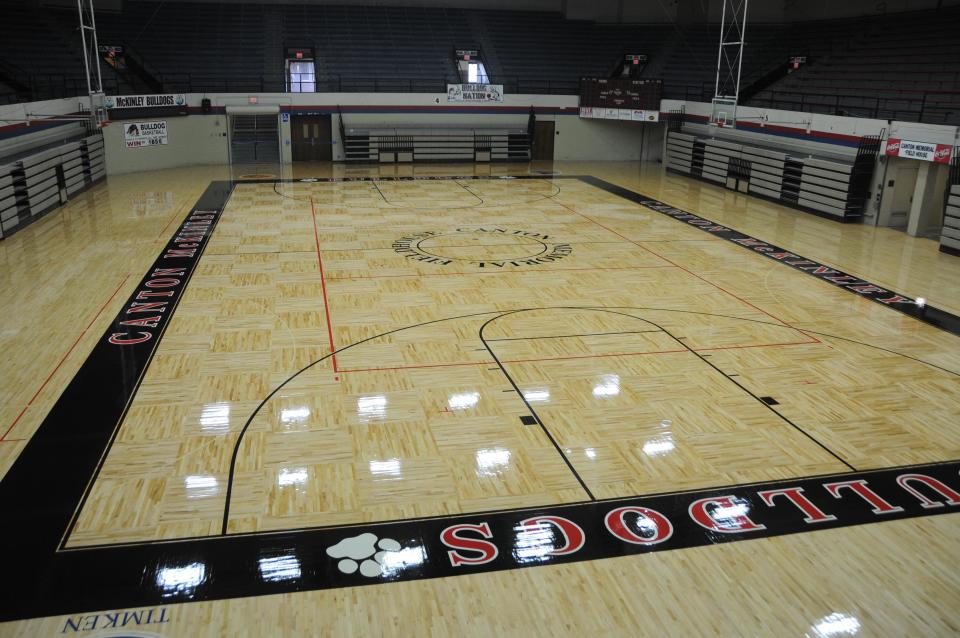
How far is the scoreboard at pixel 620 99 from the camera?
87.7ft

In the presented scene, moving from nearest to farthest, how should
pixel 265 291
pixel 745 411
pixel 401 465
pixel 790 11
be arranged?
pixel 401 465, pixel 745 411, pixel 265 291, pixel 790 11

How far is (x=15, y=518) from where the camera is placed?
233 inches

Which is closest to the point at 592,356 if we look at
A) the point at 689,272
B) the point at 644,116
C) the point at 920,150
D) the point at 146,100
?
the point at 689,272

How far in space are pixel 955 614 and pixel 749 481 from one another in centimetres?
186

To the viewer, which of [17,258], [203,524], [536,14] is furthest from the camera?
[536,14]

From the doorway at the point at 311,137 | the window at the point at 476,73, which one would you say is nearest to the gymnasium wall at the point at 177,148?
the doorway at the point at 311,137

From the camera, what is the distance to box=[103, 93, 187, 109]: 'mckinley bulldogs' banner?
2167 cm

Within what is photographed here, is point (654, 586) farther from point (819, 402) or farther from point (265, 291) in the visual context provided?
point (265, 291)

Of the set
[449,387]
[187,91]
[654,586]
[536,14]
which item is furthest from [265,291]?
[536,14]

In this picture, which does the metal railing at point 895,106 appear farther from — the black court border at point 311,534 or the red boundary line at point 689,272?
the black court border at point 311,534

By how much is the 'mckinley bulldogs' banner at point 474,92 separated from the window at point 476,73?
184cm

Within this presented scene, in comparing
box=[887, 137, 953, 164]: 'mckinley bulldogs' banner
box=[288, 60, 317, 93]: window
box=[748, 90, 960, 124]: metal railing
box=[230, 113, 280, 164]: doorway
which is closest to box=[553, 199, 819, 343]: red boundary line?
box=[887, 137, 953, 164]: 'mckinley bulldogs' banner

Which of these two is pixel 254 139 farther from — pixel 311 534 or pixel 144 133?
pixel 311 534

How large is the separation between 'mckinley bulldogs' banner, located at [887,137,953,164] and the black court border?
10505mm
